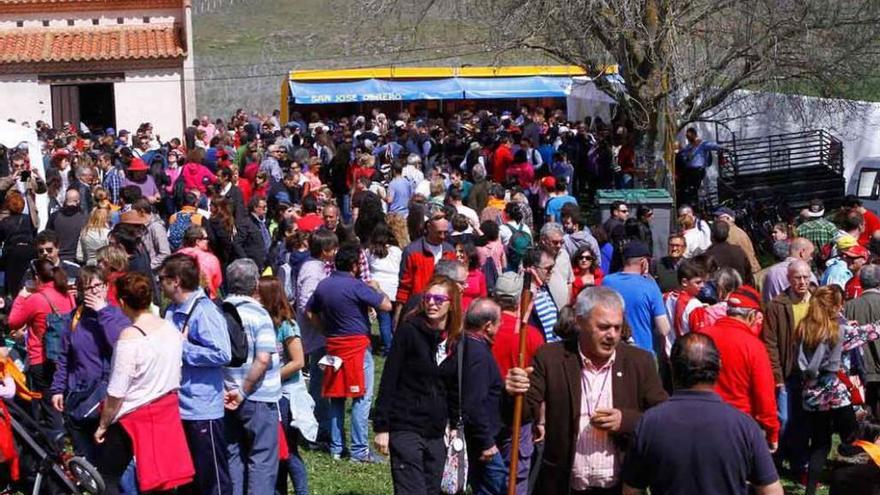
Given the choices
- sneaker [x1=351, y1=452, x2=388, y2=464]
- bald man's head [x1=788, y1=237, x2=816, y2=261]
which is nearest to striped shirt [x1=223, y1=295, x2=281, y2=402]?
sneaker [x1=351, y1=452, x2=388, y2=464]

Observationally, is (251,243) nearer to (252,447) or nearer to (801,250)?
(801,250)

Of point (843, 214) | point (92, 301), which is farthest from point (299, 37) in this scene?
point (92, 301)

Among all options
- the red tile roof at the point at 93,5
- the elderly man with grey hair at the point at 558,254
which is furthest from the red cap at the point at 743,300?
the red tile roof at the point at 93,5

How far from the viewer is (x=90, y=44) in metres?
32.2

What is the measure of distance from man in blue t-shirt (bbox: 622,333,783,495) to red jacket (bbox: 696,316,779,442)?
6.85 feet

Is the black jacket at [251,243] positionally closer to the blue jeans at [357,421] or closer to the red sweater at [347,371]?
the blue jeans at [357,421]

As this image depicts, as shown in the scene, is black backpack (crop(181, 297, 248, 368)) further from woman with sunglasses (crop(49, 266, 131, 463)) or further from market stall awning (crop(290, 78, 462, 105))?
market stall awning (crop(290, 78, 462, 105))

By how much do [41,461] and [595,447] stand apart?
3659 mm

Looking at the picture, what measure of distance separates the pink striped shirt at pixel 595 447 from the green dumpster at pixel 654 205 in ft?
35.7

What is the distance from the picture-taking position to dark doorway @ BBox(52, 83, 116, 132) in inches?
1265

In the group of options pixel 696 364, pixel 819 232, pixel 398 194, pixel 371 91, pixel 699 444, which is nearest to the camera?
pixel 699 444

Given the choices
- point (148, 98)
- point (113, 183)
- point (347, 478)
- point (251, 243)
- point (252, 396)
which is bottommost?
point (347, 478)

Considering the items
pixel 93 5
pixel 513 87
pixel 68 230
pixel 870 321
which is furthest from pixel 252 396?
pixel 513 87

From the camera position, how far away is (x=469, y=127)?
28531mm
